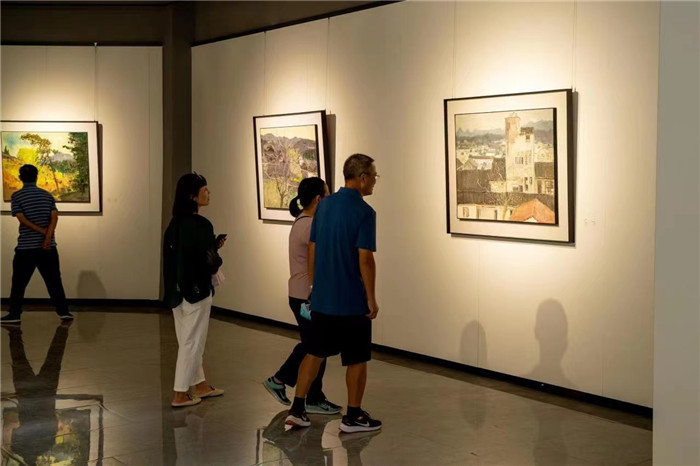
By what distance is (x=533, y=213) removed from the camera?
8242 mm

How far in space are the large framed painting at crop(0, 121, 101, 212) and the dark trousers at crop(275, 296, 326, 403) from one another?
6.92 m

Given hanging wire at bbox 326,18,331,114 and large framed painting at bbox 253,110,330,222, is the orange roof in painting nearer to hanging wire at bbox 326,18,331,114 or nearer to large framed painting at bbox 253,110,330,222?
large framed painting at bbox 253,110,330,222

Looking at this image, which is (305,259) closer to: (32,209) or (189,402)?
(189,402)

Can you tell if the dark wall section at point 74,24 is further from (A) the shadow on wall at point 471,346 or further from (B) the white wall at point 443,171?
(A) the shadow on wall at point 471,346

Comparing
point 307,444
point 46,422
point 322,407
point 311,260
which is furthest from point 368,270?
point 46,422

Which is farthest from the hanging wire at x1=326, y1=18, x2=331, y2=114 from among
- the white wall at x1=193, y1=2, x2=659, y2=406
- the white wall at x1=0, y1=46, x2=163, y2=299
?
the white wall at x1=0, y1=46, x2=163, y2=299

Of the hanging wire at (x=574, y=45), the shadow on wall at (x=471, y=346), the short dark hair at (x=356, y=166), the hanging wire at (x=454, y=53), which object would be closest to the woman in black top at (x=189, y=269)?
the short dark hair at (x=356, y=166)

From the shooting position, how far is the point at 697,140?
12.9ft

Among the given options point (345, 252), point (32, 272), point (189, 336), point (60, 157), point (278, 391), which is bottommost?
point (278, 391)

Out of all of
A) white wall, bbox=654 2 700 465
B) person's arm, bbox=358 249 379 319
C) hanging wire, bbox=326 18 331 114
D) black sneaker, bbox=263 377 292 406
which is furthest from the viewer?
hanging wire, bbox=326 18 331 114

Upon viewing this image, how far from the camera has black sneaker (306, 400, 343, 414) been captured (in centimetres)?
739

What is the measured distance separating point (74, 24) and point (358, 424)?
30.4ft

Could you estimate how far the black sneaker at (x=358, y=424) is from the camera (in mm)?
6789

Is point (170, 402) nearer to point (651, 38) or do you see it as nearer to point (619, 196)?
point (619, 196)
